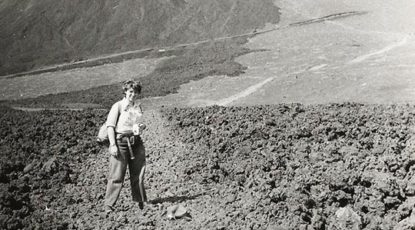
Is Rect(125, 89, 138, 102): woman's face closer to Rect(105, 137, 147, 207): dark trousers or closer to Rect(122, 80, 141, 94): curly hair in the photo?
Rect(122, 80, 141, 94): curly hair

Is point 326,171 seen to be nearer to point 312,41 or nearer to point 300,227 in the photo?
point 300,227

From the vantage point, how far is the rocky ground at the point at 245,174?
5.43 m

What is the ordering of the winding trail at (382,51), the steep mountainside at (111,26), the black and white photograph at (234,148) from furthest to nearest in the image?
1. the steep mountainside at (111,26)
2. the winding trail at (382,51)
3. the black and white photograph at (234,148)

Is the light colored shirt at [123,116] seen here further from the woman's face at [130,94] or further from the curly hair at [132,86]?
the curly hair at [132,86]

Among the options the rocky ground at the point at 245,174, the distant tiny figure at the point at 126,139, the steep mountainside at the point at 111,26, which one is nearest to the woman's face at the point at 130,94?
the distant tiny figure at the point at 126,139

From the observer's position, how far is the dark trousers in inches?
224

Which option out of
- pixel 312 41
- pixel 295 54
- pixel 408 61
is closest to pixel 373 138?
pixel 408 61

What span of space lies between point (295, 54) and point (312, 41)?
3714 mm

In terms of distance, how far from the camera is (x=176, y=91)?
65.2 ft

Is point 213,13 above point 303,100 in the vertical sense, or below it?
above

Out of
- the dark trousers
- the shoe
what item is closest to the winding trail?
the shoe

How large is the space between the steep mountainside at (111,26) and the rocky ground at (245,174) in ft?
94.6

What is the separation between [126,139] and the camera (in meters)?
5.61

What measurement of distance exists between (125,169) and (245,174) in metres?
2.05
